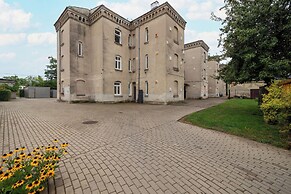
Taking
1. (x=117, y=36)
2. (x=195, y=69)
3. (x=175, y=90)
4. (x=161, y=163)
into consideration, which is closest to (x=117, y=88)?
(x=117, y=36)

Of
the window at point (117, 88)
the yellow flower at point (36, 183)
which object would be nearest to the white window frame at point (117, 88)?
the window at point (117, 88)

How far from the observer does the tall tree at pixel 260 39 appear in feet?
23.2

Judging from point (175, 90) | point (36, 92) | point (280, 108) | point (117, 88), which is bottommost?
point (280, 108)

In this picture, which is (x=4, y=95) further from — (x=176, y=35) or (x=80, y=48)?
(x=176, y=35)

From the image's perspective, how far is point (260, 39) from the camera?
7.56 meters

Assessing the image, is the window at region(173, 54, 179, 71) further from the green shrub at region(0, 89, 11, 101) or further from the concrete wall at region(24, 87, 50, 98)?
the concrete wall at region(24, 87, 50, 98)

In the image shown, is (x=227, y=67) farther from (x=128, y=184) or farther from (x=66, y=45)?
(x=66, y=45)

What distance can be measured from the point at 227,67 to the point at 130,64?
14.8m

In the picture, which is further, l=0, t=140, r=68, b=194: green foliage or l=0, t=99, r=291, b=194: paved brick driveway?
l=0, t=99, r=291, b=194: paved brick driveway

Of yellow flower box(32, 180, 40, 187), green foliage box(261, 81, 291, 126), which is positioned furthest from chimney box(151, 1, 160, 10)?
yellow flower box(32, 180, 40, 187)

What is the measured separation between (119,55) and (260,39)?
53.7ft

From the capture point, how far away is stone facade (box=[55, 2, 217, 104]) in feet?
59.4

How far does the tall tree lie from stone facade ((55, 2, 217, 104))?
9786mm

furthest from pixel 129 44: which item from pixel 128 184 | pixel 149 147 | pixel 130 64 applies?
pixel 128 184
